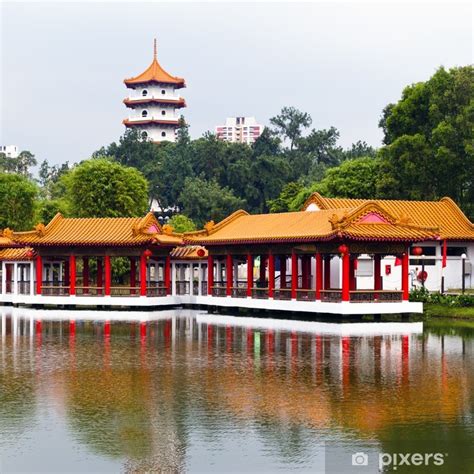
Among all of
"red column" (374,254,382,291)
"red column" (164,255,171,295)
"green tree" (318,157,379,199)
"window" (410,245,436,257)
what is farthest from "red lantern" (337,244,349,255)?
"green tree" (318,157,379,199)

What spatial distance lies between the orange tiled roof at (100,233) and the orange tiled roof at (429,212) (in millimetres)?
8594

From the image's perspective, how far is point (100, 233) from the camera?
53.0 m

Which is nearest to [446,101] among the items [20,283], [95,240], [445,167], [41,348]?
[445,167]

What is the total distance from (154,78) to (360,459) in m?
118

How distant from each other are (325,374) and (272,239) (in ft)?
72.5

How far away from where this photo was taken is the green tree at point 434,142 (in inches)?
2286

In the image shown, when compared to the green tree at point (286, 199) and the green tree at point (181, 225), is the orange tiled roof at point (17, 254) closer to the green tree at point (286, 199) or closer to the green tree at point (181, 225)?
the green tree at point (181, 225)

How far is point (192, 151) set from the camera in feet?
378

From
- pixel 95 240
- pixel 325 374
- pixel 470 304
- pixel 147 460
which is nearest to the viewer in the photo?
pixel 147 460

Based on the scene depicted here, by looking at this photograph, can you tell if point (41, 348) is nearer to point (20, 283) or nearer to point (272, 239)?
point (272, 239)

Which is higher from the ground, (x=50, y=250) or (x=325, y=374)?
(x=50, y=250)

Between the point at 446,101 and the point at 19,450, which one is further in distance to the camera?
the point at 446,101

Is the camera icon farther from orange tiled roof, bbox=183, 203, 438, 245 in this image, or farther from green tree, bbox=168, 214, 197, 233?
green tree, bbox=168, 214, 197, 233

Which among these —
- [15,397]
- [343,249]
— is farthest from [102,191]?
[15,397]
